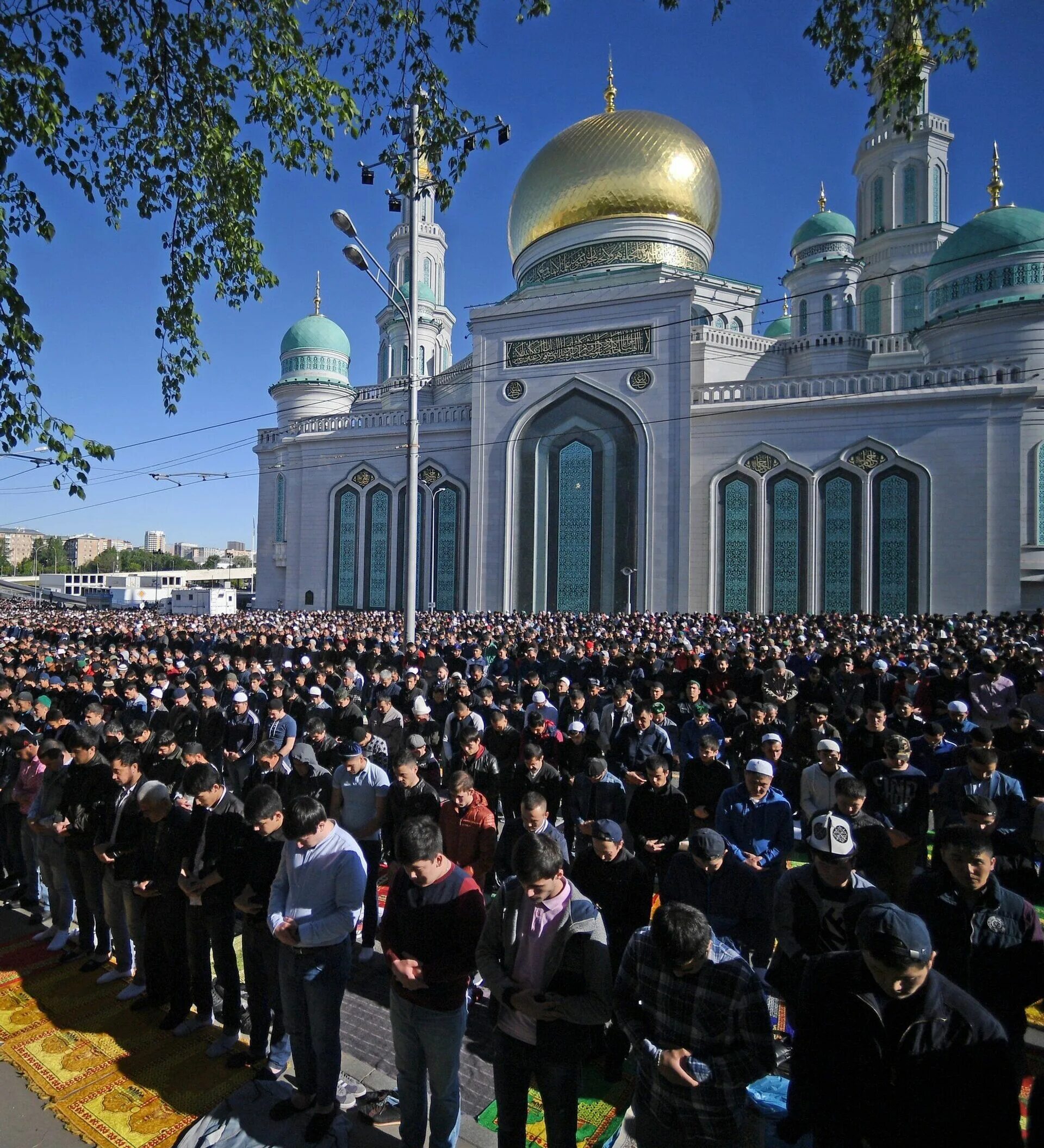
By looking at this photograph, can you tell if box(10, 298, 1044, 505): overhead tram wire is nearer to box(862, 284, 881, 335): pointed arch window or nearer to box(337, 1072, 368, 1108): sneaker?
box(862, 284, 881, 335): pointed arch window

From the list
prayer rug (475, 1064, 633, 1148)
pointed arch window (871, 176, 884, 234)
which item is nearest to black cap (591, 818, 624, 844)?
prayer rug (475, 1064, 633, 1148)

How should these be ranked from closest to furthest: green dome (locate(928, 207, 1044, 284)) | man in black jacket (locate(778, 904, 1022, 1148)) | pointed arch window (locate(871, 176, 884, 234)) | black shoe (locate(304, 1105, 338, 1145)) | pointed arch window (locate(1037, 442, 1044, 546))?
man in black jacket (locate(778, 904, 1022, 1148)) → black shoe (locate(304, 1105, 338, 1145)) → pointed arch window (locate(1037, 442, 1044, 546)) → green dome (locate(928, 207, 1044, 284)) → pointed arch window (locate(871, 176, 884, 234))

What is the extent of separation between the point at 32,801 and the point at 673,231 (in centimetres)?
2863

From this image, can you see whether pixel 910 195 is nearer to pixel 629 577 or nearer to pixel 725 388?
pixel 725 388

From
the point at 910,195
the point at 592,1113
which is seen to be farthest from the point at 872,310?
the point at 592,1113

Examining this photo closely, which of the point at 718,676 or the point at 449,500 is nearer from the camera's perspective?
the point at 718,676

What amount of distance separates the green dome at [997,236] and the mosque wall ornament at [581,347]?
356 inches

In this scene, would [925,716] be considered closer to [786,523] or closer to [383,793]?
[383,793]

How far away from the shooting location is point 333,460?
3066 centimetres

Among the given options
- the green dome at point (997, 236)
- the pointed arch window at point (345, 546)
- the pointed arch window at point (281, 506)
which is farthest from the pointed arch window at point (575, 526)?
the pointed arch window at point (281, 506)

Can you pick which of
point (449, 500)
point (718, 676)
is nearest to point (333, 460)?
point (449, 500)

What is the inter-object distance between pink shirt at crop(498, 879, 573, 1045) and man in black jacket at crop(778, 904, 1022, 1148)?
836 mm

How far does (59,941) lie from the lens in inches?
187

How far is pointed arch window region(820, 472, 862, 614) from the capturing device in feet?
74.1
